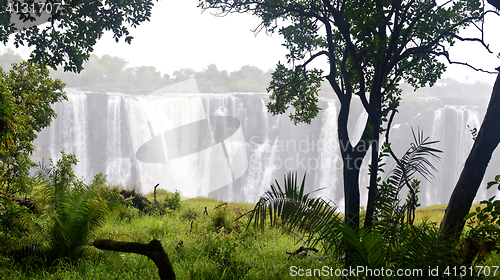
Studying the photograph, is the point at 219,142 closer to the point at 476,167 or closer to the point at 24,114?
the point at 24,114

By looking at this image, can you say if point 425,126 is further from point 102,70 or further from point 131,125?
point 102,70

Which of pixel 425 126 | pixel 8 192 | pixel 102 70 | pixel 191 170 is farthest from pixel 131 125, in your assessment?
pixel 425 126

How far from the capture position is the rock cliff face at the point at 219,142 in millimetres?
24609

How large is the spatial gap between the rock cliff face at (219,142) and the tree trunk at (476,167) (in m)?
21.0

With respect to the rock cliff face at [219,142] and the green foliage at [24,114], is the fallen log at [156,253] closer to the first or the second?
the green foliage at [24,114]

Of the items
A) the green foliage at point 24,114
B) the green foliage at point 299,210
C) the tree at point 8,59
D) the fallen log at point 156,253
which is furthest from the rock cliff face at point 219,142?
the fallen log at point 156,253

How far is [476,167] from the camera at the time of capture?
317 centimetres

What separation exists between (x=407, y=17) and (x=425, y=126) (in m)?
27.3

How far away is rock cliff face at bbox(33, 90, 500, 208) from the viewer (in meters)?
24.6
